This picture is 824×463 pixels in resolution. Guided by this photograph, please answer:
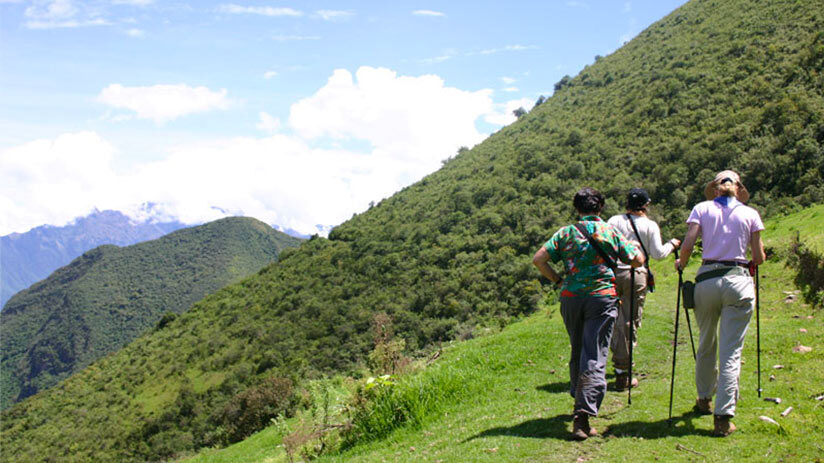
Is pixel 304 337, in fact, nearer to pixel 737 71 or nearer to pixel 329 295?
pixel 329 295

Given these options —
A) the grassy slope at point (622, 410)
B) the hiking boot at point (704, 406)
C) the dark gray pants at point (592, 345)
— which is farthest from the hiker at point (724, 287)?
the dark gray pants at point (592, 345)

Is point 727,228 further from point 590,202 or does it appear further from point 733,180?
point 590,202

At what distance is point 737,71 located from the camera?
44750 mm

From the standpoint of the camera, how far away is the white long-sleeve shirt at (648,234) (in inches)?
215

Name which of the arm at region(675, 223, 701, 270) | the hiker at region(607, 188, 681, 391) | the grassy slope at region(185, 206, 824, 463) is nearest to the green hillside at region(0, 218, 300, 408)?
the grassy slope at region(185, 206, 824, 463)

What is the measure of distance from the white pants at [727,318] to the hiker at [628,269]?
34.2 inches

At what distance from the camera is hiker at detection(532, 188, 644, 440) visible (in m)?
4.75

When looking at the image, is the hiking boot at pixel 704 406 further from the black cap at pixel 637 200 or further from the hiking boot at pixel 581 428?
the black cap at pixel 637 200

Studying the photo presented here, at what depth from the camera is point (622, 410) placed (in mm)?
5543

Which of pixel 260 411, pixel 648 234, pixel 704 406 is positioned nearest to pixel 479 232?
pixel 260 411

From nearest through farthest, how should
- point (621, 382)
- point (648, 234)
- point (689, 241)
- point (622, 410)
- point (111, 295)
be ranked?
point (689, 241), point (622, 410), point (648, 234), point (621, 382), point (111, 295)

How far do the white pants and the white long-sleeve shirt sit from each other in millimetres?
726

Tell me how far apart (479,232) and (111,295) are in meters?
145

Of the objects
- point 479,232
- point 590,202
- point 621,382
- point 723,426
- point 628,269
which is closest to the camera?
point 723,426
